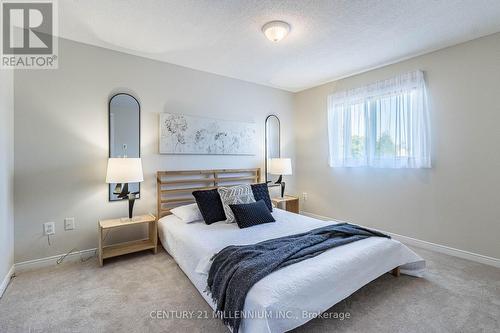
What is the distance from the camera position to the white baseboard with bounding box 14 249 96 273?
8.05 ft

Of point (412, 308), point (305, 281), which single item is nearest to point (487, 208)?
point (412, 308)

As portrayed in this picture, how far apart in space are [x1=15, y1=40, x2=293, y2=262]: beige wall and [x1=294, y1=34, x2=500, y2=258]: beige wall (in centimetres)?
293

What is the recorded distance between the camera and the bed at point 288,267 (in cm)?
140

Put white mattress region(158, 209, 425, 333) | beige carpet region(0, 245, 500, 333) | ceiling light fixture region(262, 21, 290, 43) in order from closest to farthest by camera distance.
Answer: white mattress region(158, 209, 425, 333), beige carpet region(0, 245, 500, 333), ceiling light fixture region(262, 21, 290, 43)

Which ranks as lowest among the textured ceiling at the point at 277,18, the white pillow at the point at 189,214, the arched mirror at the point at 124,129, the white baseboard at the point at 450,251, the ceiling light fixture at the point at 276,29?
the white baseboard at the point at 450,251

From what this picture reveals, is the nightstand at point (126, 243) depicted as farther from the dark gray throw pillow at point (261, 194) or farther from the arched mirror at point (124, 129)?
the dark gray throw pillow at point (261, 194)

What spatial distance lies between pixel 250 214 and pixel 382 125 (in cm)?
234

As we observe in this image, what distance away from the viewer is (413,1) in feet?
6.68

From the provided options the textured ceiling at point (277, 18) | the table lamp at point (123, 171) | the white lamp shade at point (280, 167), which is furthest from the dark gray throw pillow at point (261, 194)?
the textured ceiling at point (277, 18)

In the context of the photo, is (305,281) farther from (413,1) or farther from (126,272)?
(413,1)

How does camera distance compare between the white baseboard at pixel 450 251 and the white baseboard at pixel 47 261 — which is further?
the white baseboard at pixel 450 251

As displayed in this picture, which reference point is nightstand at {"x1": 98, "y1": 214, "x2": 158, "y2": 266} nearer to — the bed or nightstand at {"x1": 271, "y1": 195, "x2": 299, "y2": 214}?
the bed

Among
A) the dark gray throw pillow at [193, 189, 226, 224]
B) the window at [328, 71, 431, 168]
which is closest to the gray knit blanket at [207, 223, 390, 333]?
the dark gray throw pillow at [193, 189, 226, 224]

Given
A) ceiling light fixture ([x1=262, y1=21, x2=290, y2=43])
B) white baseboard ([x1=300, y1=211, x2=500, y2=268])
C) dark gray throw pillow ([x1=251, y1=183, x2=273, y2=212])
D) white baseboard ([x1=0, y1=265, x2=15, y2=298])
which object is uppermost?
ceiling light fixture ([x1=262, y1=21, x2=290, y2=43])
